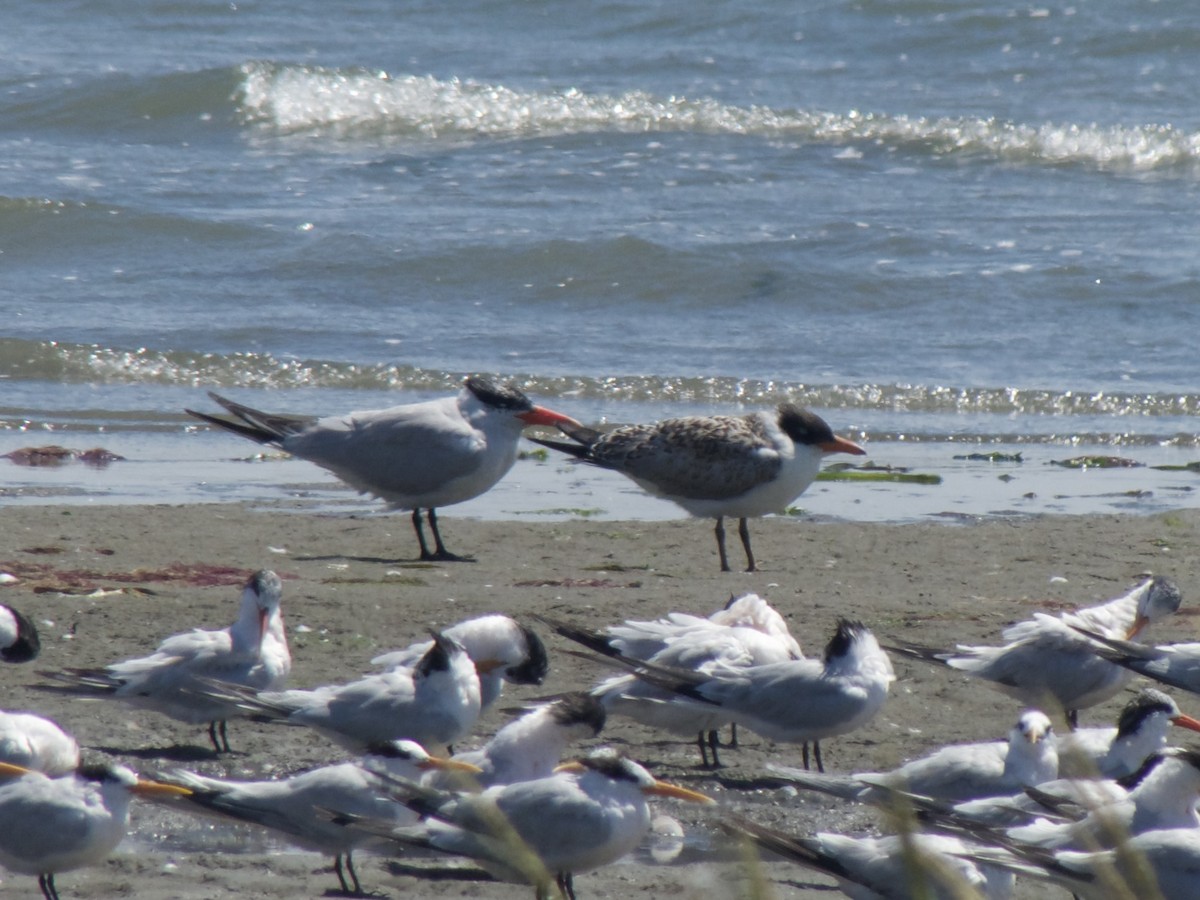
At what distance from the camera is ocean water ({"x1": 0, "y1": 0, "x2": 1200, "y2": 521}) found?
11.7 metres

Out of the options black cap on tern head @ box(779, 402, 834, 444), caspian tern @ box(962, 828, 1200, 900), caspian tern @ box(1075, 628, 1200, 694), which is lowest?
black cap on tern head @ box(779, 402, 834, 444)

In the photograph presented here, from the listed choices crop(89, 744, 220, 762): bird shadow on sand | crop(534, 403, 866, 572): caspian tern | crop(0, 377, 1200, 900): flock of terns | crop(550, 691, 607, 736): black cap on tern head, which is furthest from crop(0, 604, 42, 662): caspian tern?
crop(534, 403, 866, 572): caspian tern

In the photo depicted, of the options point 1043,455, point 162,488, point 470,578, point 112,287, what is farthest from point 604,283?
point 470,578

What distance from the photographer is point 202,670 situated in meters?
5.31

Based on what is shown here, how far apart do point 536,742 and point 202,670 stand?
4.12ft

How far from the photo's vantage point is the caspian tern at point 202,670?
528 centimetres

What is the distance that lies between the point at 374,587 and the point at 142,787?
315cm

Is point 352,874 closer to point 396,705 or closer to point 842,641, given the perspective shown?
point 396,705

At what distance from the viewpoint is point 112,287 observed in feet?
50.7

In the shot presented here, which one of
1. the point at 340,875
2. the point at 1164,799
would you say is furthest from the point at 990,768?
the point at 340,875

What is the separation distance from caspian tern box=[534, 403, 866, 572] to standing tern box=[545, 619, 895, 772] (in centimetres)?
287

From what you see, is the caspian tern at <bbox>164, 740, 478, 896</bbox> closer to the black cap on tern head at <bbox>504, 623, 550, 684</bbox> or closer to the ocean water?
the black cap on tern head at <bbox>504, 623, 550, 684</bbox>

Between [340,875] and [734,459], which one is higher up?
[340,875]

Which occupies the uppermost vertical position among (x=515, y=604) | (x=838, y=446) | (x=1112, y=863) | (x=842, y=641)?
(x=1112, y=863)
